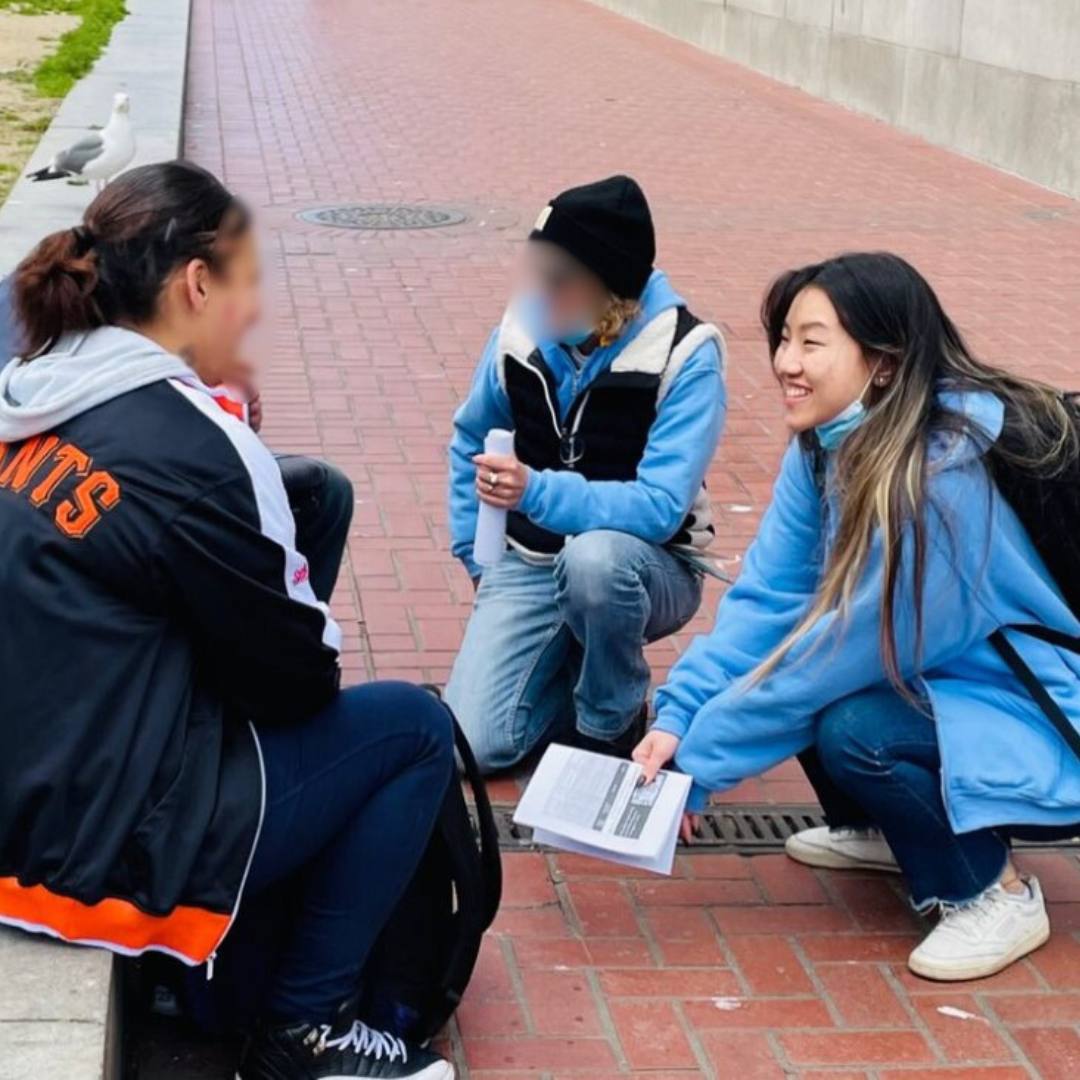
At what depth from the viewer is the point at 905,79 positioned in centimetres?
1413

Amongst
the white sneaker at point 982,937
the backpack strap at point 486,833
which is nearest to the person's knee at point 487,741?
the backpack strap at point 486,833

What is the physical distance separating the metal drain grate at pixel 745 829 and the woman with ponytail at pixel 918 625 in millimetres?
430

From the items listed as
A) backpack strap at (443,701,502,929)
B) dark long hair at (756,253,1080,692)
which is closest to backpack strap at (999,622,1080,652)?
dark long hair at (756,253,1080,692)

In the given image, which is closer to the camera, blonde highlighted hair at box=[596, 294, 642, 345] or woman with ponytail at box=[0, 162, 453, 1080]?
woman with ponytail at box=[0, 162, 453, 1080]

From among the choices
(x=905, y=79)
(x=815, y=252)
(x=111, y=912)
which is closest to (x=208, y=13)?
(x=905, y=79)

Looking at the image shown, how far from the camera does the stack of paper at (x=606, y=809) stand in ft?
10.6

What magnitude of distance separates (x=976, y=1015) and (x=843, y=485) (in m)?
0.95

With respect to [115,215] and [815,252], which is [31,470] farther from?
[815,252]

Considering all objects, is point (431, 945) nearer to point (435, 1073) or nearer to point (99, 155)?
point (435, 1073)

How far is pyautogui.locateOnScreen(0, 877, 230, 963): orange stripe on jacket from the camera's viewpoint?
258cm

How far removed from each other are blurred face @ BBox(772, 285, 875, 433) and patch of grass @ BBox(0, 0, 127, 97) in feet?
37.7

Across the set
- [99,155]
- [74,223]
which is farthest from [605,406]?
[99,155]

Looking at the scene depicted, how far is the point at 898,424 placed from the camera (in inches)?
125

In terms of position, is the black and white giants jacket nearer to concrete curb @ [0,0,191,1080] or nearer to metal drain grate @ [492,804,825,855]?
concrete curb @ [0,0,191,1080]
